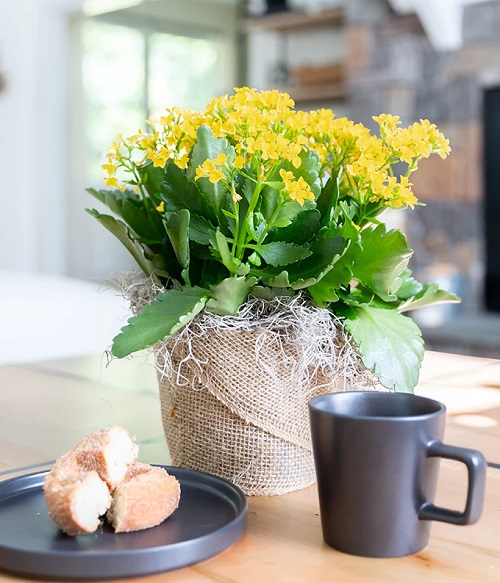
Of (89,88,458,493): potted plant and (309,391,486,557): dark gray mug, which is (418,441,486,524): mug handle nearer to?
(309,391,486,557): dark gray mug

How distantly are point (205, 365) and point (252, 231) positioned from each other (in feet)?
0.36

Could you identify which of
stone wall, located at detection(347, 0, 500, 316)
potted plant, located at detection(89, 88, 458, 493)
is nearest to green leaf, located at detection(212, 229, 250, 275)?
potted plant, located at detection(89, 88, 458, 493)

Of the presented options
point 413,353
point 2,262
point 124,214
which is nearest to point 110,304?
point 124,214

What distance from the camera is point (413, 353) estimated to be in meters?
0.62

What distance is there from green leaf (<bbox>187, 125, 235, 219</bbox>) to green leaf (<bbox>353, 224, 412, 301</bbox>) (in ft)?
0.35

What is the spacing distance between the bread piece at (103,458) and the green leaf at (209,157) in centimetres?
18

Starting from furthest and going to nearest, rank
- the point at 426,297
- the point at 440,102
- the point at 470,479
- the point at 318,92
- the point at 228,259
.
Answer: the point at 318,92 < the point at 440,102 < the point at 426,297 < the point at 228,259 < the point at 470,479

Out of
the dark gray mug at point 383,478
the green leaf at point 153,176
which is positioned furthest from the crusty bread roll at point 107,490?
the green leaf at point 153,176

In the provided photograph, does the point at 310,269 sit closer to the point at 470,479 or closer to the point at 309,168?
the point at 309,168

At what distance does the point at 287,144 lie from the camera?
22.0 inches

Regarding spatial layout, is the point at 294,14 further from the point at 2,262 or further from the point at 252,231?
the point at 252,231

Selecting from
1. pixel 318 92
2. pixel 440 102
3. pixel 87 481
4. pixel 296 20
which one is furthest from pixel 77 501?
pixel 296 20

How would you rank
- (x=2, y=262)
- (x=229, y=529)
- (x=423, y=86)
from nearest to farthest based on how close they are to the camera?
1. (x=229, y=529)
2. (x=423, y=86)
3. (x=2, y=262)

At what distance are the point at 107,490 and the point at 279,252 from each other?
0.20 metres
